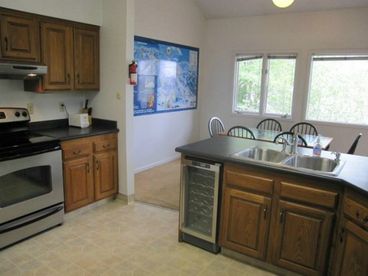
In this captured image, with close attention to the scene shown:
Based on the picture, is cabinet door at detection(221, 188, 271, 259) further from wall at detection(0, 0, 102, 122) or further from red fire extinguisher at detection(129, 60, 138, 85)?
wall at detection(0, 0, 102, 122)

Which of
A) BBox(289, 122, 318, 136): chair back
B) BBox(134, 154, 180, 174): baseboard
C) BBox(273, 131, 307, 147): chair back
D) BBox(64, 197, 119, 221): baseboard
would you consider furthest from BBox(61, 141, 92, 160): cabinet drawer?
BBox(289, 122, 318, 136): chair back

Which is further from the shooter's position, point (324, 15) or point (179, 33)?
point (179, 33)

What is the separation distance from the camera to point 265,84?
19.3 ft

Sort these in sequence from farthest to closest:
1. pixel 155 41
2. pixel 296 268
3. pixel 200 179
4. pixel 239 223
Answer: pixel 155 41 < pixel 200 179 < pixel 239 223 < pixel 296 268

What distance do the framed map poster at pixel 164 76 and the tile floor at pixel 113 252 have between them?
81.8 inches

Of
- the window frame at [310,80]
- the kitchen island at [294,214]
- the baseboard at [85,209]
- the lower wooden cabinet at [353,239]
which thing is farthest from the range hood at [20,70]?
the window frame at [310,80]

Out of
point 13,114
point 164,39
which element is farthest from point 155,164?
point 13,114

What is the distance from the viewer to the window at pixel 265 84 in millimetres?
5672

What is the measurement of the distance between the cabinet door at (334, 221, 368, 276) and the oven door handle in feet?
8.62

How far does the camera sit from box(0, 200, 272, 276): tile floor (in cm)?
257

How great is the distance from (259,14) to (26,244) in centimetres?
518

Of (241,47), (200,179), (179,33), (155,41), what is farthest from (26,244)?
(241,47)

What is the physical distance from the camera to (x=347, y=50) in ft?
16.6

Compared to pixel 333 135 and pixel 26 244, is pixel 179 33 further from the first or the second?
pixel 26 244
